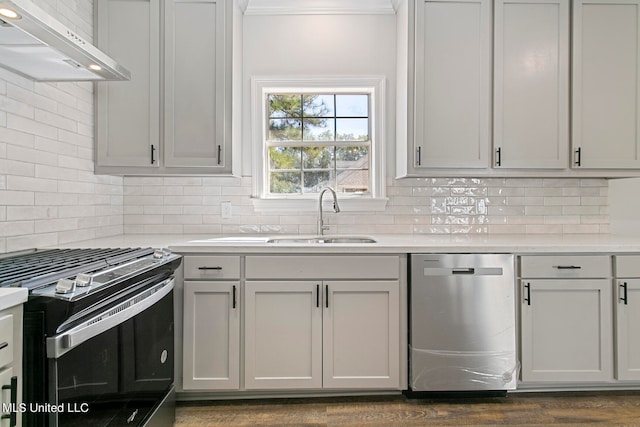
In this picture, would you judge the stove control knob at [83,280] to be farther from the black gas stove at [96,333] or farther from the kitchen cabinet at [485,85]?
the kitchen cabinet at [485,85]

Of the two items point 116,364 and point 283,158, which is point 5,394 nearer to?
point 116,364

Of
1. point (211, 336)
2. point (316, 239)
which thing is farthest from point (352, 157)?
point (211, 336)

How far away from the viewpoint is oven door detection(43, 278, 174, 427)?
3.64 feet

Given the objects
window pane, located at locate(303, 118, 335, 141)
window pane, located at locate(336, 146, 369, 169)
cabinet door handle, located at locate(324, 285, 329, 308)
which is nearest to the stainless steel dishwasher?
cabinet door handle, located at locate(324, 285, 329, 308)

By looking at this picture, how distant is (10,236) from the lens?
176cm

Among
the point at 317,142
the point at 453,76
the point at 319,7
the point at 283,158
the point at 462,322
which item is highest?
the point at 319,7

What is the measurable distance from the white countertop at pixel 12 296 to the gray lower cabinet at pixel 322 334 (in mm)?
1105

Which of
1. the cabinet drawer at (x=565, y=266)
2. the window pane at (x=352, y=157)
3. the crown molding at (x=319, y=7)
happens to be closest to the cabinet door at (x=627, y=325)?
the cabinet drawer at (x=565, y=266)

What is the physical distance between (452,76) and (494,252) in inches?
44.7

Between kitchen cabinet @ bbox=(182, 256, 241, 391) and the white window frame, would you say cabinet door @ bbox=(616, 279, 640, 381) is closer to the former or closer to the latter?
the white window frame

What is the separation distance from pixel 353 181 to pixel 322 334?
1224 millimetres

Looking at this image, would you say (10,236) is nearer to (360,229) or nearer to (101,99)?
(101,99)

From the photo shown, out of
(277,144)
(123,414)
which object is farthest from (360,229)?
(123,414)

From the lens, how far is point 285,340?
6.77 ft
